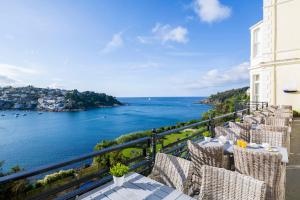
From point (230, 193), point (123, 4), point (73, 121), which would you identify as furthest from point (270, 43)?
point (73, 121)

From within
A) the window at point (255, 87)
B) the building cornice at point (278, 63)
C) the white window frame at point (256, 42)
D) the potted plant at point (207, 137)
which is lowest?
the potted plant at point (207, 137)

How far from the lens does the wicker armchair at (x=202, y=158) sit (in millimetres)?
2408

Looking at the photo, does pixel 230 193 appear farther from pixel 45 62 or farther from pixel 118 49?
pixel 45 62

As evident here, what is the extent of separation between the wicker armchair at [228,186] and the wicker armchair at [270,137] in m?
→ 2.45

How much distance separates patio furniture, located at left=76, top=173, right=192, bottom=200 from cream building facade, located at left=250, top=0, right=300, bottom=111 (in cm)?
1154

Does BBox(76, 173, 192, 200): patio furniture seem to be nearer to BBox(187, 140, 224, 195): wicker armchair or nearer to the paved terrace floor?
BBox(187, 140, 224, 195): wicker armchair

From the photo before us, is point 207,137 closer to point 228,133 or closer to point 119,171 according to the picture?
point 228,133

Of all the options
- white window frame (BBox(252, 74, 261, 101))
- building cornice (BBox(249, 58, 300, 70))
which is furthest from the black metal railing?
white window frame (BBox(252, 74, 261, 101))

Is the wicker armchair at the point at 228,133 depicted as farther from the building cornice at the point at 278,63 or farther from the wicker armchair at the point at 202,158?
the building cornice at the point at 278,63

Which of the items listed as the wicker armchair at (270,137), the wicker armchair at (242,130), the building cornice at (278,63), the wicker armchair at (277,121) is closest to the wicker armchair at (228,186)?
the wicker armchair at (270,137)

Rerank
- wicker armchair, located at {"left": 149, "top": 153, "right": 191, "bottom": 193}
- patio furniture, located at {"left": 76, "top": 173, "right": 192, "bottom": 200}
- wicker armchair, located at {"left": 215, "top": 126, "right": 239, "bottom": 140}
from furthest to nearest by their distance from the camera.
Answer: wicker armchair, located at {"left": 215, "top": 126, "right": 239, "bottom": 140}
wicker armchair, located at {"left": 149, "top": 153, "right": 191, "bottom": 193}
patio furniture, located at {"left": 76, "top": 173, "right": 192, "bottom": 200}

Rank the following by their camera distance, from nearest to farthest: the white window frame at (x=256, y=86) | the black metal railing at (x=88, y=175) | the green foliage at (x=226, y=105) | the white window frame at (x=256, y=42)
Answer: the black metal railing at (x=88, y=175), the white window frame at (x=256, y=42), the white window frame at (x=256, y=86), the green foliage at (x=226, y=105)

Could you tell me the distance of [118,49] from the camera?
29.5m

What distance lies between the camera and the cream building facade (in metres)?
10.2
